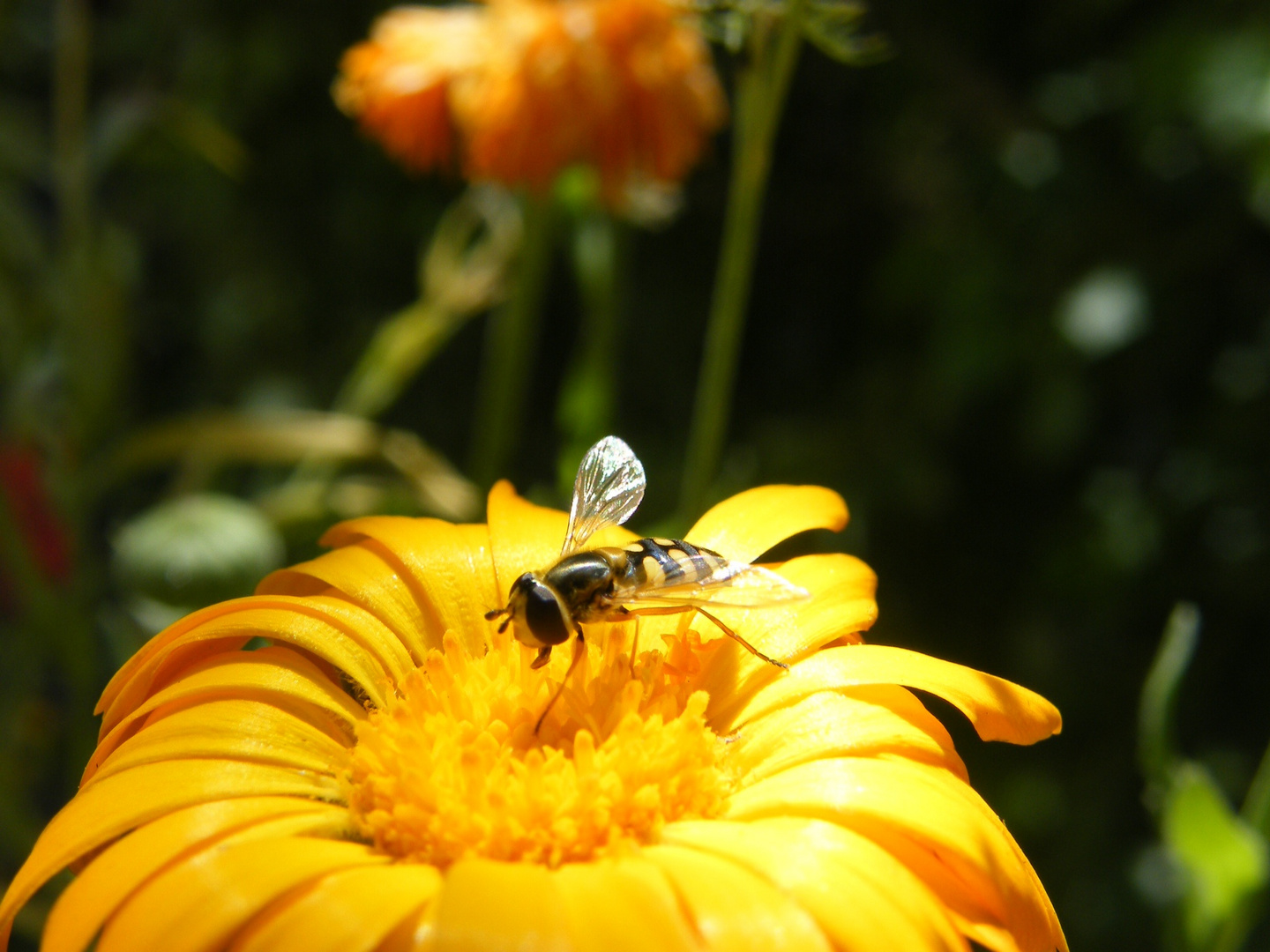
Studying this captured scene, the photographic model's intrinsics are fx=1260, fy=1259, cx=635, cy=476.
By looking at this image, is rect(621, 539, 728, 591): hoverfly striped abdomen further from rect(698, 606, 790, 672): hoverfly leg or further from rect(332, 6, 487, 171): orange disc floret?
rect(332, 6, 487, 171): orange disc floret

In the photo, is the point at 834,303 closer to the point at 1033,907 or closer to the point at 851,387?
the point at 851,387

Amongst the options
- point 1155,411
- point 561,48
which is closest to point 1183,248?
point 1155,411

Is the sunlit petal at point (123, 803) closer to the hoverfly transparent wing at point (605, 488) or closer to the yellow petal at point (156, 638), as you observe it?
the yellow petal at point (156, 638)

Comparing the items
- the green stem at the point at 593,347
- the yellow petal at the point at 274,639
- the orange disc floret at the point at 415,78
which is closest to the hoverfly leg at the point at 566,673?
the yellow petal at the point at 274,639

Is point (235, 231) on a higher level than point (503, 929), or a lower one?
higher

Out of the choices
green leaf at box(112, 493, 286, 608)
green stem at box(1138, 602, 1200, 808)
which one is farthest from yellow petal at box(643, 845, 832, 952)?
green leaf at box(112, 493, 286, 608)
